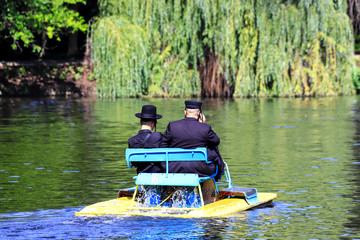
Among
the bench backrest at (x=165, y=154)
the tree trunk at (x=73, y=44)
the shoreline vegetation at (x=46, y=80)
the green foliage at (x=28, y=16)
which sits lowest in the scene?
the bench backrest at (x=165, y=154)

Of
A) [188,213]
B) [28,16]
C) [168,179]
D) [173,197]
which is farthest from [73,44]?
[188,213]

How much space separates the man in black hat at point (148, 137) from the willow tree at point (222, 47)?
25.4 metres

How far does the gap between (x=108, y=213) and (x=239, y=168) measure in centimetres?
560

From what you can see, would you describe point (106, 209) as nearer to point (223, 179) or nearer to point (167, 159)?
point (167, 159)

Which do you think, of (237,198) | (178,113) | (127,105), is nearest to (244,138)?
(178,113)

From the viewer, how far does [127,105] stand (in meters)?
34.2

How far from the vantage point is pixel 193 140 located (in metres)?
10.5

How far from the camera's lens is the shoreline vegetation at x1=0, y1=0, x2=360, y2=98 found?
36.0m

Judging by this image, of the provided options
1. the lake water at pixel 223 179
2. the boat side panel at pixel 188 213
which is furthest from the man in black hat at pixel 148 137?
the lake water at pixel 223 179

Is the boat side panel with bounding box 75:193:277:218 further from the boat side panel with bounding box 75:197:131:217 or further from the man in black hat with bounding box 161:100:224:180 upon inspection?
the man in black hat with bounding box 161:100:224:180

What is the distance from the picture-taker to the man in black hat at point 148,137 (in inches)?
424

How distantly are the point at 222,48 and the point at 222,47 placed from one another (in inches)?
2.9

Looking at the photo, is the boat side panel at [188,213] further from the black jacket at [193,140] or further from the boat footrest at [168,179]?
the black jacket at [193,140]

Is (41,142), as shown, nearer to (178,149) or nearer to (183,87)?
(178,149)
